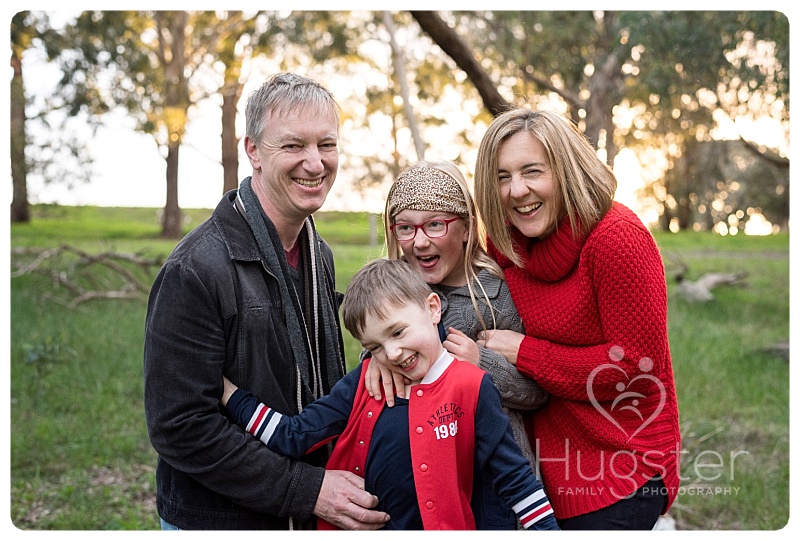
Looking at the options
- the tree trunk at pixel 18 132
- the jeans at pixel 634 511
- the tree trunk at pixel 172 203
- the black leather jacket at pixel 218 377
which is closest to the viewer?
the black leather jacket at pixel 218 377

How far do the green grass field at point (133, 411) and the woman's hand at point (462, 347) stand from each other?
22.7 inches

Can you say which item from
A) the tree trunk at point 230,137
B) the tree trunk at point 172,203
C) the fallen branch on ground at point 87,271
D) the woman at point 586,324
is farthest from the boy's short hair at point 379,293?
the tree trunk at point 172,203

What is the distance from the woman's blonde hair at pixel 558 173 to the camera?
2.36m

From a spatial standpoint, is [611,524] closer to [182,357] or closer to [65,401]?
[182,357]

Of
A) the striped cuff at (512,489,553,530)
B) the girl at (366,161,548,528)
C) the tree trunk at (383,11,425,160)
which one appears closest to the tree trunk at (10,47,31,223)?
the tree trunk at (383,11,425,160)

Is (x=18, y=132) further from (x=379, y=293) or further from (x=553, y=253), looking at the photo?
(x=553, y=253)

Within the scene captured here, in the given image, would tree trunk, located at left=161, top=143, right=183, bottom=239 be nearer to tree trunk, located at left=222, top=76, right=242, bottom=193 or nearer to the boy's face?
tree trunk, located at left=222, top=76, right=242, bottom=193

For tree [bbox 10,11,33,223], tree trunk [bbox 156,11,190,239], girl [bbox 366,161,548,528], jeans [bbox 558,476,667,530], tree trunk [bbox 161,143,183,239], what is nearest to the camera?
jeans [bbox 558,476,667,530]

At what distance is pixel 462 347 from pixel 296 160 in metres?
0.77

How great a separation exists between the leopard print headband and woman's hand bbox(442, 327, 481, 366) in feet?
1.40

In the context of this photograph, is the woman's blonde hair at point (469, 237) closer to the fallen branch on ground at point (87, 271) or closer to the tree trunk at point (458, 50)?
the tree trunk at point (458, 50)

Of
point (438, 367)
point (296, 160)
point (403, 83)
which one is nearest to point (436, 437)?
point (438, 367)

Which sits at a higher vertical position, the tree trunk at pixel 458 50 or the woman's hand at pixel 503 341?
the tree trunk at pixel 458 50
